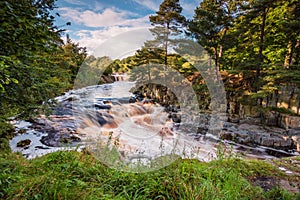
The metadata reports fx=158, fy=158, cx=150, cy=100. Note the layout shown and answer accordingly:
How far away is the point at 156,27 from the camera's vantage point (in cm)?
354

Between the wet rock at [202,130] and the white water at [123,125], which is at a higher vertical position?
the white water at [123,125]

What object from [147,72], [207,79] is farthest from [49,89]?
[207,79]

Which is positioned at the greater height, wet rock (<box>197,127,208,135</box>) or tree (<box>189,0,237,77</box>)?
tree (<box>189,0,237,77</box>)

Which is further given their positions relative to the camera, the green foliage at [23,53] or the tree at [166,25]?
the tree at [166,25]

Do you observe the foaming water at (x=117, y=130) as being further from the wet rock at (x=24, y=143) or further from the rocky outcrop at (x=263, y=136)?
the rocky outcrop at (x=263, y=136)

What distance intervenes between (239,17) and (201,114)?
17.9 feet

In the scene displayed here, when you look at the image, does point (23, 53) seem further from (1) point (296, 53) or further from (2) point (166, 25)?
(1) point (296, 53)

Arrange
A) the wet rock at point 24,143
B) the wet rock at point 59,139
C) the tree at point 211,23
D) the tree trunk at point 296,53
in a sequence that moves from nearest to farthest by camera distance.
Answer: the wet rock at point 24,143 < the wet rock at point 59,139 < the tree at point 211,23 < the tree trunk at point 296,53

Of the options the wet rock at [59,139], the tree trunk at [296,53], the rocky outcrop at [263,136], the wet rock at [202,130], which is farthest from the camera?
the tree trunk at [296,53]

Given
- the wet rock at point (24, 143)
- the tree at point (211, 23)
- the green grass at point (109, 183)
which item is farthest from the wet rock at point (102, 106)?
the tree at point (211, 23)

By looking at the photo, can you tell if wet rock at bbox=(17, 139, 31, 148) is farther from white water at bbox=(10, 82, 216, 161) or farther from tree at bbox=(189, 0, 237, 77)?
tree at bbox=(189, 0, 237, 77)

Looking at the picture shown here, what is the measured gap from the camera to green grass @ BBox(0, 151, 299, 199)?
1465mm

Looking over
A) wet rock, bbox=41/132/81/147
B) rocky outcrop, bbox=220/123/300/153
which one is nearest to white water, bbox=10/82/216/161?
wet rock, bbox=41/132/81/147

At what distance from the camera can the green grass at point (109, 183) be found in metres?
1.46
